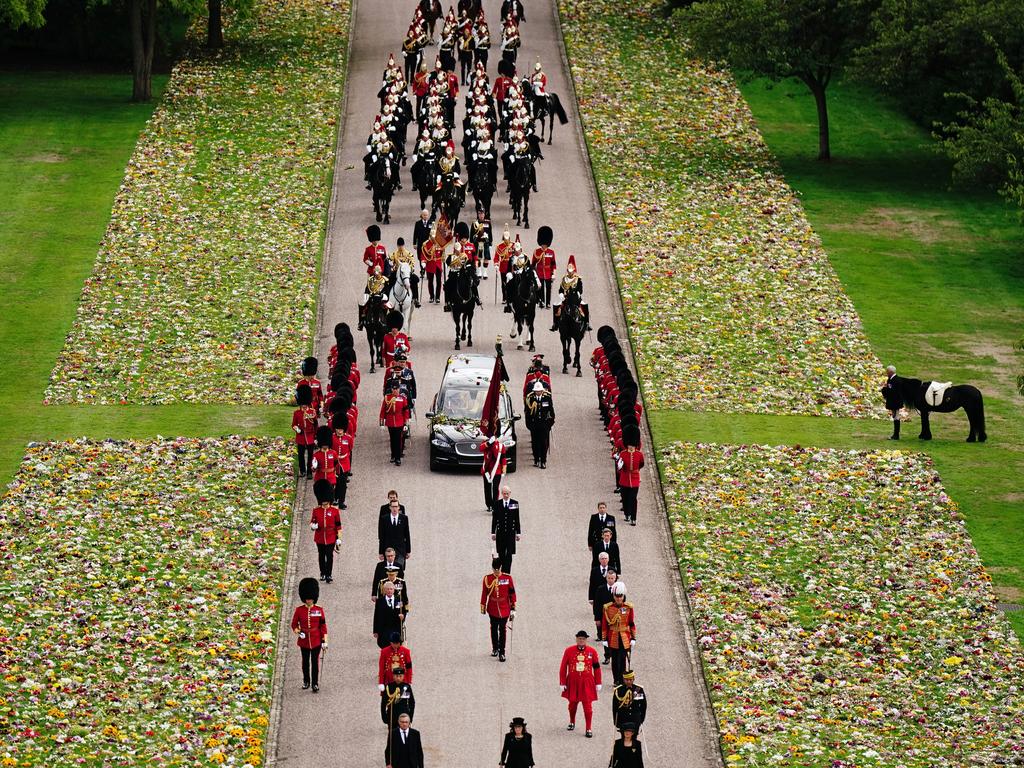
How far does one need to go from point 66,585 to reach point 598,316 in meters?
17.5

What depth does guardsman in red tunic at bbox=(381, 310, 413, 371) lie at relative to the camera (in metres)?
37.9

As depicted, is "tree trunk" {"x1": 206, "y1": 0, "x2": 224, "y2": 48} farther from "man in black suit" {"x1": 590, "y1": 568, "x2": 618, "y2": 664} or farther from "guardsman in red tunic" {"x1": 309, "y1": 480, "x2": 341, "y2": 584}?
"man in black suit" {"x1": 590, "y1": 568, "x2": 618, "y2": 664}

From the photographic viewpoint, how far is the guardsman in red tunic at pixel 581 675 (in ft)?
83.1

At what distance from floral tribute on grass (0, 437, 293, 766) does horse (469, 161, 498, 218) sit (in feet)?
45.4

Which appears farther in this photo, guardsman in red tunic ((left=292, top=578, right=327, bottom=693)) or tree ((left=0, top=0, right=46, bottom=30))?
tree ((left=0, top=0, right=46, bottom=30))

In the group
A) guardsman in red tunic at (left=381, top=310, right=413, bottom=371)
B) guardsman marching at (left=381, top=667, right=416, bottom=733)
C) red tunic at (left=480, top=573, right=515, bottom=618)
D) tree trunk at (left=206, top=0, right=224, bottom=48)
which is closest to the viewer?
guardsman marching at (left=381, top=667, right=416, bottom=733)

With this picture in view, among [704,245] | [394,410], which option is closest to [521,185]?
[704,245]

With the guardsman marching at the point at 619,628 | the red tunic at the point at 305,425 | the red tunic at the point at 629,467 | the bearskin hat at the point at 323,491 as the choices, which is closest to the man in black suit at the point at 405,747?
the guardsman marching at the point at 619,628

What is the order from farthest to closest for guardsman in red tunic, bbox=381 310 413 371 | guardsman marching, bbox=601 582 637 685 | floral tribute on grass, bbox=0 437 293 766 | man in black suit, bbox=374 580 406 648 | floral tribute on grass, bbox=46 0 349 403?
1. floral tribute on grass, bbox=46 0 349 403
2. guardsman in red tunic, bbox=381 310 413 371
3. man in black suit, bbox=374 580 406 648
4. guardsman marching, bbox=601 582 637 685
5. floral tribute on grass, bbox=0 437 293 766

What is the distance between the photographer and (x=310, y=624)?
26.5 metres

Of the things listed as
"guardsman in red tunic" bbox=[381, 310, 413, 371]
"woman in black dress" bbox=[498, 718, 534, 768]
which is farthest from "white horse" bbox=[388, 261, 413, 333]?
"woman in black dress" bbox=[498, 718, 534, 768]

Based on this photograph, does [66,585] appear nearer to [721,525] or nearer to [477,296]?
[721,525]

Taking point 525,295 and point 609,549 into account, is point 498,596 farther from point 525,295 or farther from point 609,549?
point 525,295

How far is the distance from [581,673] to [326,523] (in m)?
6.27
